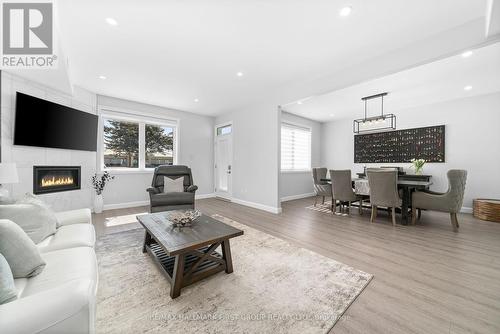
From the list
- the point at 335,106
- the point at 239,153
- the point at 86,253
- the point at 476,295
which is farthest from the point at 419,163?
the point at 86,253

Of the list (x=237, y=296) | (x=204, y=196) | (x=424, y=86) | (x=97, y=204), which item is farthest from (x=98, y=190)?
(x=424, y=86)

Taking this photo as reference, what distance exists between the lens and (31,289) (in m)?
1.11

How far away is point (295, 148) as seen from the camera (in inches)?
250

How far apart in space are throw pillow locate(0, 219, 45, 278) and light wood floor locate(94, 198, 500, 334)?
204cm

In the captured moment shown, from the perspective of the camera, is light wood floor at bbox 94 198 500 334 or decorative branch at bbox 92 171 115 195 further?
decorative branch at bbox 92 171 115 195

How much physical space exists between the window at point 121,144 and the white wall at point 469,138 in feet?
23.7

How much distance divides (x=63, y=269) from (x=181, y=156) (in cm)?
460

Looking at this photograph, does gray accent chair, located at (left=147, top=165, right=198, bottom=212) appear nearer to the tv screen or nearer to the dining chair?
the tv screen

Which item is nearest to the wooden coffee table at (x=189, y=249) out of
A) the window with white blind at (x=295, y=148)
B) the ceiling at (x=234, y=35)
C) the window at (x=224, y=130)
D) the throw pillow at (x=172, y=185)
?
the throw pillow at (x=172, y=185)

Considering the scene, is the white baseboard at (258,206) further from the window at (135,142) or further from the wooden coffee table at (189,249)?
the wooden coffee table at (189,249)

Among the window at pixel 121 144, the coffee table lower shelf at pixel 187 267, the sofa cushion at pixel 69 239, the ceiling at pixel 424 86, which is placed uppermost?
the ceiling at pixel 424 86

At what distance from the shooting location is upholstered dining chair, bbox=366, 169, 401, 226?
3.48 metres

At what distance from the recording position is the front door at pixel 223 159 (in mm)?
5906

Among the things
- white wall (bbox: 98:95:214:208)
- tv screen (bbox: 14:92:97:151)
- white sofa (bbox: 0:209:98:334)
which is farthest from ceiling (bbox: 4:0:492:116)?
white sofa (bbox: 0:209:98:334)
